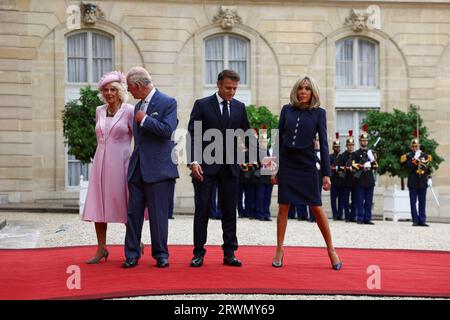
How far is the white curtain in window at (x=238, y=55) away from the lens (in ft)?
96.1

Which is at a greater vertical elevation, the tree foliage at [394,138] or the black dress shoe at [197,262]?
the tree foliage at [394,138]

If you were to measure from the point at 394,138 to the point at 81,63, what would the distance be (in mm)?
9174

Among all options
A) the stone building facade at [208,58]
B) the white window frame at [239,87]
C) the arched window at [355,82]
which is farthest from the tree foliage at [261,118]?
the arched window at [355,82]

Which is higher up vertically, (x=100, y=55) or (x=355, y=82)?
(x=100, y=55)

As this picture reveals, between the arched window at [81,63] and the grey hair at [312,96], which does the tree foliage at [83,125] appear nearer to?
the arched window at [81,63]

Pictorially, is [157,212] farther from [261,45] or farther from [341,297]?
[261,45]

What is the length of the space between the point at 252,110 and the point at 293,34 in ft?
15.0

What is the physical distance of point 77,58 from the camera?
28234 millimetres

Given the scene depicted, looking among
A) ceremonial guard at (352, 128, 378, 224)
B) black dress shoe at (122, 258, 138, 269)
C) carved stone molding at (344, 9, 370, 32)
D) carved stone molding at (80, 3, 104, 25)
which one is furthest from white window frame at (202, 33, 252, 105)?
black dress shoe at (122, 258, 138, 269)

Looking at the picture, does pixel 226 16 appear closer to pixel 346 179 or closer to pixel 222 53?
pixel 222 53

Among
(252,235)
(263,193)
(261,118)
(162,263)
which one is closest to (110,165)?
(162,263)

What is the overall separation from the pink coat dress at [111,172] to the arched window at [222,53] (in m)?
18.3
